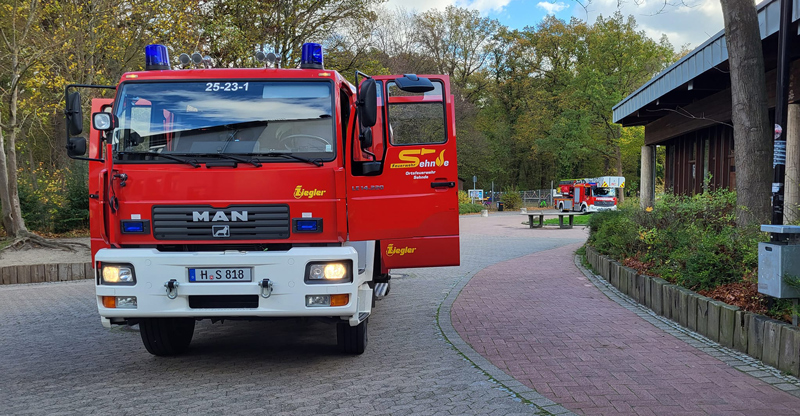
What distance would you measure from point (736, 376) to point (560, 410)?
5.50ft

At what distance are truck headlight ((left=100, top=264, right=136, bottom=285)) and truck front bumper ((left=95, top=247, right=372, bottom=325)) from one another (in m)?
0.04

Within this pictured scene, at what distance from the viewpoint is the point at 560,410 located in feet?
14.5

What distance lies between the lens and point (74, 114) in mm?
5586

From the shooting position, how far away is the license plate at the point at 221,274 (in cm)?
529

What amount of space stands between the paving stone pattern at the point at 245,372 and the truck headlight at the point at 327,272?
828 millimetres

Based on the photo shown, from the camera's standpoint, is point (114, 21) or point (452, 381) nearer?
point (452, 381)

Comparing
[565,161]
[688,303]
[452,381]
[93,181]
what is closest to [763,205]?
[688,303]

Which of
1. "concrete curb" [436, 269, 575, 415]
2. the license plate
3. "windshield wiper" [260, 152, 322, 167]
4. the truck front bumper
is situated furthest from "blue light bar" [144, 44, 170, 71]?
"concrete curb" [436, 269, 575, 415]

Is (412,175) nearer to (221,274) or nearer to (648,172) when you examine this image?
(221,274)

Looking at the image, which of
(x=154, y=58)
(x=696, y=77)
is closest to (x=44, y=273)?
(x=154, y=58)

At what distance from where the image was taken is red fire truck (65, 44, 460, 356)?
208 inches

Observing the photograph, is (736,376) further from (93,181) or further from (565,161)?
(565,161)

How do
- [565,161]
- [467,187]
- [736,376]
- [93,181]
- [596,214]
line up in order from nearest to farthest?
[736,376] → [93,181] → [596,214] → [565,161] → [467,187]

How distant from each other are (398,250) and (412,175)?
0.73 meters
